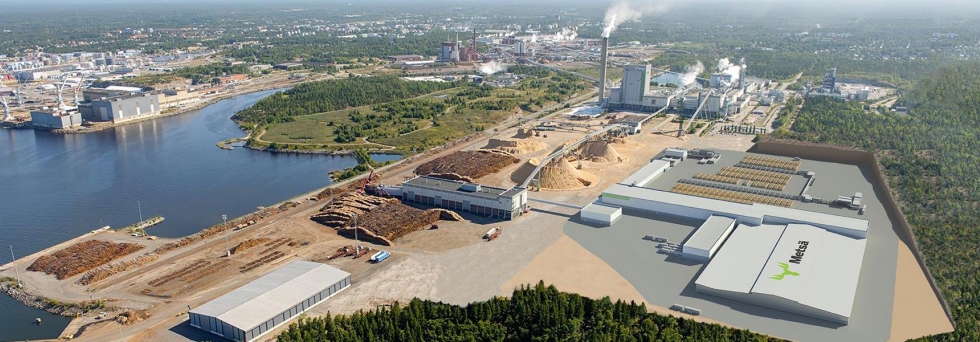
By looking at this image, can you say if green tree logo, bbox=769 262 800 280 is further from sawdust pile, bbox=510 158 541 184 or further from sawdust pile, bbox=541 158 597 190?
sawdust pile, bbox=510 158 541 184

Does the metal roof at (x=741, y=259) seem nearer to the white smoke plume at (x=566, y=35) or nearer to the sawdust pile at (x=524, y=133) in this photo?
the sawdust pile at (x=524, y=133)

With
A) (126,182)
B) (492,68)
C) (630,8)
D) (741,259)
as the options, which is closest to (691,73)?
(492,68)

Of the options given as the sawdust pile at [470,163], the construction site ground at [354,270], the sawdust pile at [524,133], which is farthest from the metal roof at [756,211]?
the sawdust pile at [524,133]

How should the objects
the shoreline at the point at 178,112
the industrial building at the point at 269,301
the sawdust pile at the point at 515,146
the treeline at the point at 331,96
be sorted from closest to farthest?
the industrial building at the point at 269,301 → the sawdust pile at the point at 515,146 → the shoreline at the point at 178,112 → the treeline at the point at 331,96

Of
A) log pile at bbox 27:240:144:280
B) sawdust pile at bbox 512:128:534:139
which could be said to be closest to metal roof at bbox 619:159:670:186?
sawdust pile at bbox 512:128:534:139

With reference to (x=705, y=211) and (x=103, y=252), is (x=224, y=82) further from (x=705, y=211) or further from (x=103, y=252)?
(x=705, y=211)

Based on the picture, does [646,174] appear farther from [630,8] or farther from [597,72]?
[630,8]
